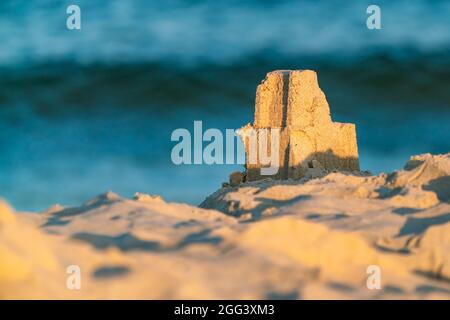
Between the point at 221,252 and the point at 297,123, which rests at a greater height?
the point at 297,123

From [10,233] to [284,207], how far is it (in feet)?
17.2

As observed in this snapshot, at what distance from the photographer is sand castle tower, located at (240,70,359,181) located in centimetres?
3147

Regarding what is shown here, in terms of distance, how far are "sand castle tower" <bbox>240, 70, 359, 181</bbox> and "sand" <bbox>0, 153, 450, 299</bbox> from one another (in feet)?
63.2

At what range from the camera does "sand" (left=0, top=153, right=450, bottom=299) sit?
7.68 metres

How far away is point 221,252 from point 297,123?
23.8 meters

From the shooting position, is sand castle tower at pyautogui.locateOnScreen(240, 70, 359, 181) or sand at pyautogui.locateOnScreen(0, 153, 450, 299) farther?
sand castle tower at pyautogui.locateOnScreen(240, 70, 359, 181)

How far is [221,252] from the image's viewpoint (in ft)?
28.1

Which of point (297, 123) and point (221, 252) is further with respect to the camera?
point (297, 123)

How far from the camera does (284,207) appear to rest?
39.3ft

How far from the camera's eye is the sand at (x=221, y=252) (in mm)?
7676

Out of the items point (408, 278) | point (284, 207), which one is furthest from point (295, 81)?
point (408, 278)

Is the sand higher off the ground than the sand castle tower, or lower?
lower
